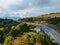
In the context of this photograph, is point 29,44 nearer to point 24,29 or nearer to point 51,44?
point 51,44

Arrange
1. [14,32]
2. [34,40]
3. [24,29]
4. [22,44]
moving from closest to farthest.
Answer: [22,44] → [34,40] → [14,32] → [24,29]

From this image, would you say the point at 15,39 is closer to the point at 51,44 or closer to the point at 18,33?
the point at 18,33

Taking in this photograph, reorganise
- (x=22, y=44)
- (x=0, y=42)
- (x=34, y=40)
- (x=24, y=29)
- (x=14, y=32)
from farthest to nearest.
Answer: (x=24, y=29) → (x=14, y=32) → (x=0, y=42) → (x=34, y=40) → (x=22, y=44)

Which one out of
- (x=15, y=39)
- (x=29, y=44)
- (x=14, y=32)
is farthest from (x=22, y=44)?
(x=14, y=32)

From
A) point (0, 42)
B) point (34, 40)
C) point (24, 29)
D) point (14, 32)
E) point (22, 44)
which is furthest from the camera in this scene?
point (24, 29)

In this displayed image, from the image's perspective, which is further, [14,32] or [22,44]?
[14,32]

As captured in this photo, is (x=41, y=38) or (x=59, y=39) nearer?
(x=41, y=38)

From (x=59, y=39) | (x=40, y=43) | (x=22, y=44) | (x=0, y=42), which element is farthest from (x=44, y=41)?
(x=0, y=42)
